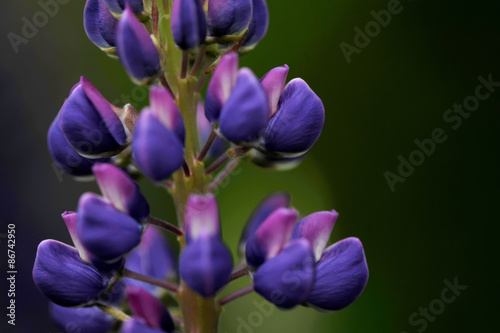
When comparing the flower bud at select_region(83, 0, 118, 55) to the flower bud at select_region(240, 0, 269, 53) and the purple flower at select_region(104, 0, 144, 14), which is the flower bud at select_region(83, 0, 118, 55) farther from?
the flower bud at select_region(240, 0, 269, 53)

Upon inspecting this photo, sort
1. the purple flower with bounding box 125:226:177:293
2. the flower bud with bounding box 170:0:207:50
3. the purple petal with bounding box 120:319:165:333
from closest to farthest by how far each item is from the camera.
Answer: the purple petal with bounding box 120:319:165:333
the flower bud with bounding box 170:0:207:50
the purple flower with bounding box 125:226:177:293

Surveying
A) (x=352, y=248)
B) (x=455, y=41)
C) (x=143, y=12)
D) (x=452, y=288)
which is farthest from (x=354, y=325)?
(x=143, y=12)

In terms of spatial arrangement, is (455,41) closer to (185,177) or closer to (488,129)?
(488,129)

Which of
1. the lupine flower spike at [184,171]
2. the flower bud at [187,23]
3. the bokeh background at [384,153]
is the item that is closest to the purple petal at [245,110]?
the lupine flower spike at [184,171]

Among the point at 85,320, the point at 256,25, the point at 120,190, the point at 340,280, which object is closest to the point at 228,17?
the point at 256,25

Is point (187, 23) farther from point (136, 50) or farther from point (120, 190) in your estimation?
point (120, 190)

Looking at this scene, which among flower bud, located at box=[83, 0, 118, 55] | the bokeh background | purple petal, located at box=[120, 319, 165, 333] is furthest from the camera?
the bokeh background

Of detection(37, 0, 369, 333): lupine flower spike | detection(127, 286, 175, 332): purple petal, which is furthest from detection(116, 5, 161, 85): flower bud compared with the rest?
detection(127, 286, 175, 332): purple petal
